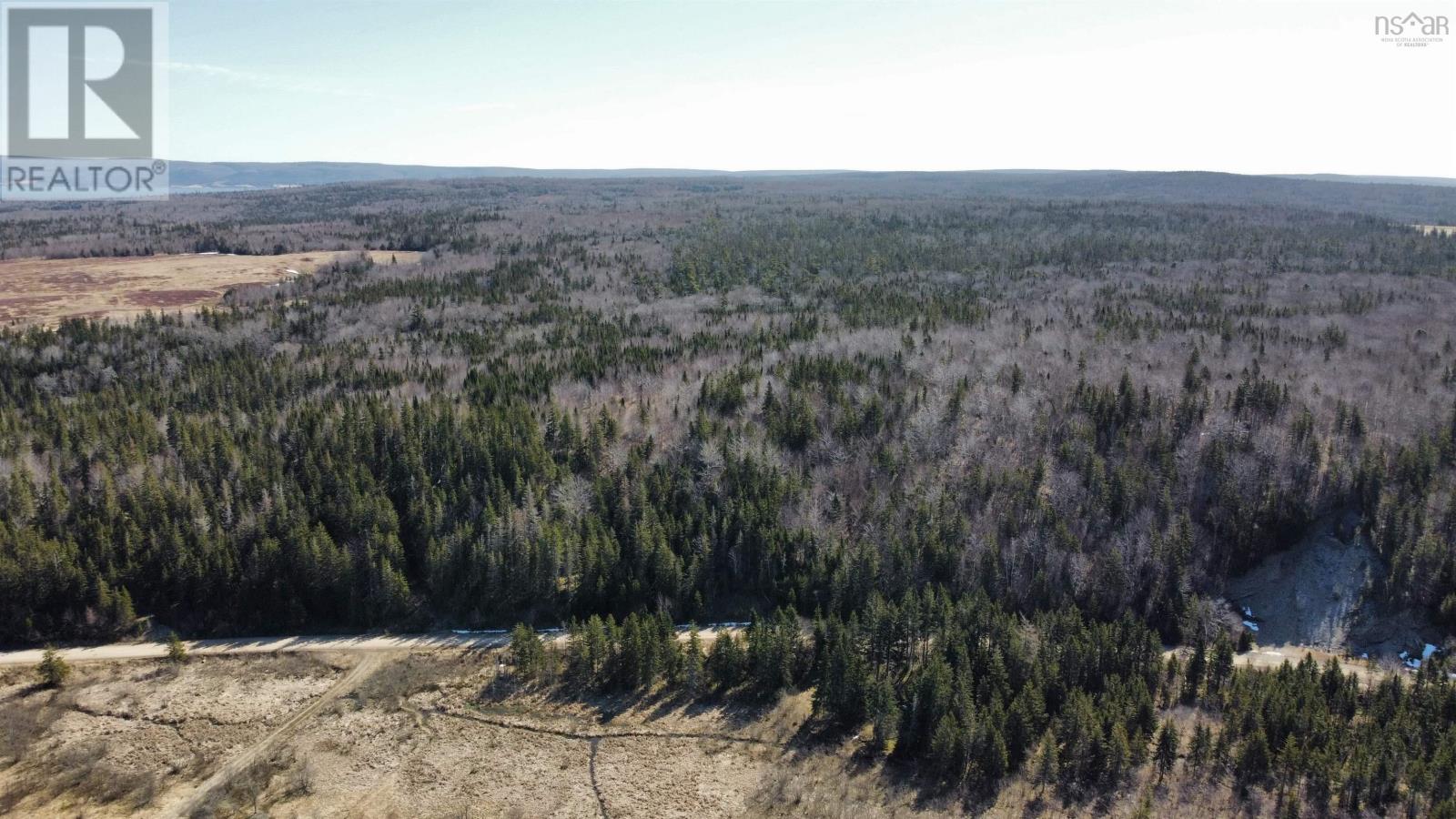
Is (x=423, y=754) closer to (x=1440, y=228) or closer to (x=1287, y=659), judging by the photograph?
(x=1287, y=659)

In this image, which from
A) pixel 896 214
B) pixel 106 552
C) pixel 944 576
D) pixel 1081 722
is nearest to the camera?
pixel 1081 722

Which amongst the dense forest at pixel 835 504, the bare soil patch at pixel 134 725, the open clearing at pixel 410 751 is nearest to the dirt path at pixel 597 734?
the open clearing at pixel 410 751

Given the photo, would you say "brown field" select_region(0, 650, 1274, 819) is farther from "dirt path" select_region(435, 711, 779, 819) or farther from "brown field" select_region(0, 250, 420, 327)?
"brown field" select_region(0, 250, 420, 327)

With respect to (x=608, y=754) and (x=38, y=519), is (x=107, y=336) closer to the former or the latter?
(x=38, y=519)

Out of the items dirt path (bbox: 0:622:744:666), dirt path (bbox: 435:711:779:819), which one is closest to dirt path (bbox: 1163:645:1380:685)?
dirt path (bbox: 435:711:779:819)

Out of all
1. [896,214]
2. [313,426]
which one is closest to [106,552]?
[313,426]

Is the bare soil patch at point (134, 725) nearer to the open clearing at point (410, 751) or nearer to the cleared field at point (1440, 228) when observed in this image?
the open clearing at point (410, 751)

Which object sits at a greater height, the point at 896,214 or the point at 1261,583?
the point at 896,214
